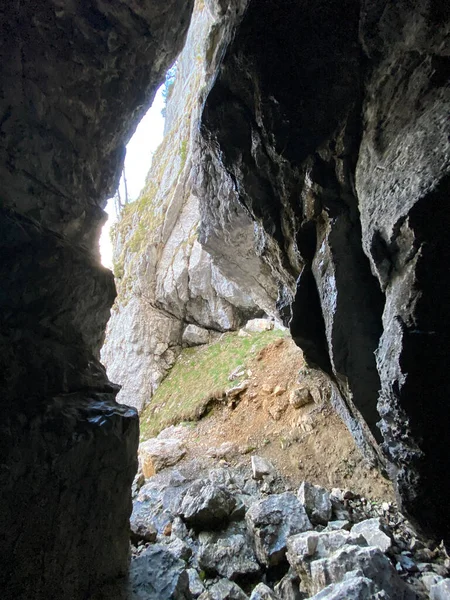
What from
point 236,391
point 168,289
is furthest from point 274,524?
point 168,289

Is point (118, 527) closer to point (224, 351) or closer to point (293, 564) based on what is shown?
point (293, 564)

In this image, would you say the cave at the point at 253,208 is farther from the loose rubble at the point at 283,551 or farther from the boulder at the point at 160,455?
the boulder at the point at 160,455

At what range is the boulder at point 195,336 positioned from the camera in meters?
17.2

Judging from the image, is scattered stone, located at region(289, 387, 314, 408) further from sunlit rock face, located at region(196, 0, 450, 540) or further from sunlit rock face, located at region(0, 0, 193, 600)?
sunlit rock face, located at region(0, 0, 193, 600)

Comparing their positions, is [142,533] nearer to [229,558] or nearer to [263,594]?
[229,558]

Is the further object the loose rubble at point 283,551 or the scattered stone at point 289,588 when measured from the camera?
the scattered stone at point 289,588

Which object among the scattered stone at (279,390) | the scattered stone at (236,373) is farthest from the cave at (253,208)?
the scattered stone at (236,373)

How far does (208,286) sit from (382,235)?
43.7 ft

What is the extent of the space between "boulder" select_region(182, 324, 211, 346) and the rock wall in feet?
0.36

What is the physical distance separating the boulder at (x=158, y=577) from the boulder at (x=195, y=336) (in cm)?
1279

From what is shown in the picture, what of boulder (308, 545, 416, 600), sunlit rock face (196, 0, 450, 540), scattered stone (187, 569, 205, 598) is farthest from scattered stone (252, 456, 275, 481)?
boulder (308, 545, 416, 600)

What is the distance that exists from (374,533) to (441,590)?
47.4 inches

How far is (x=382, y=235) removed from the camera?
3715 mm

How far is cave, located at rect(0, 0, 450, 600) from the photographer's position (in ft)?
10.5
